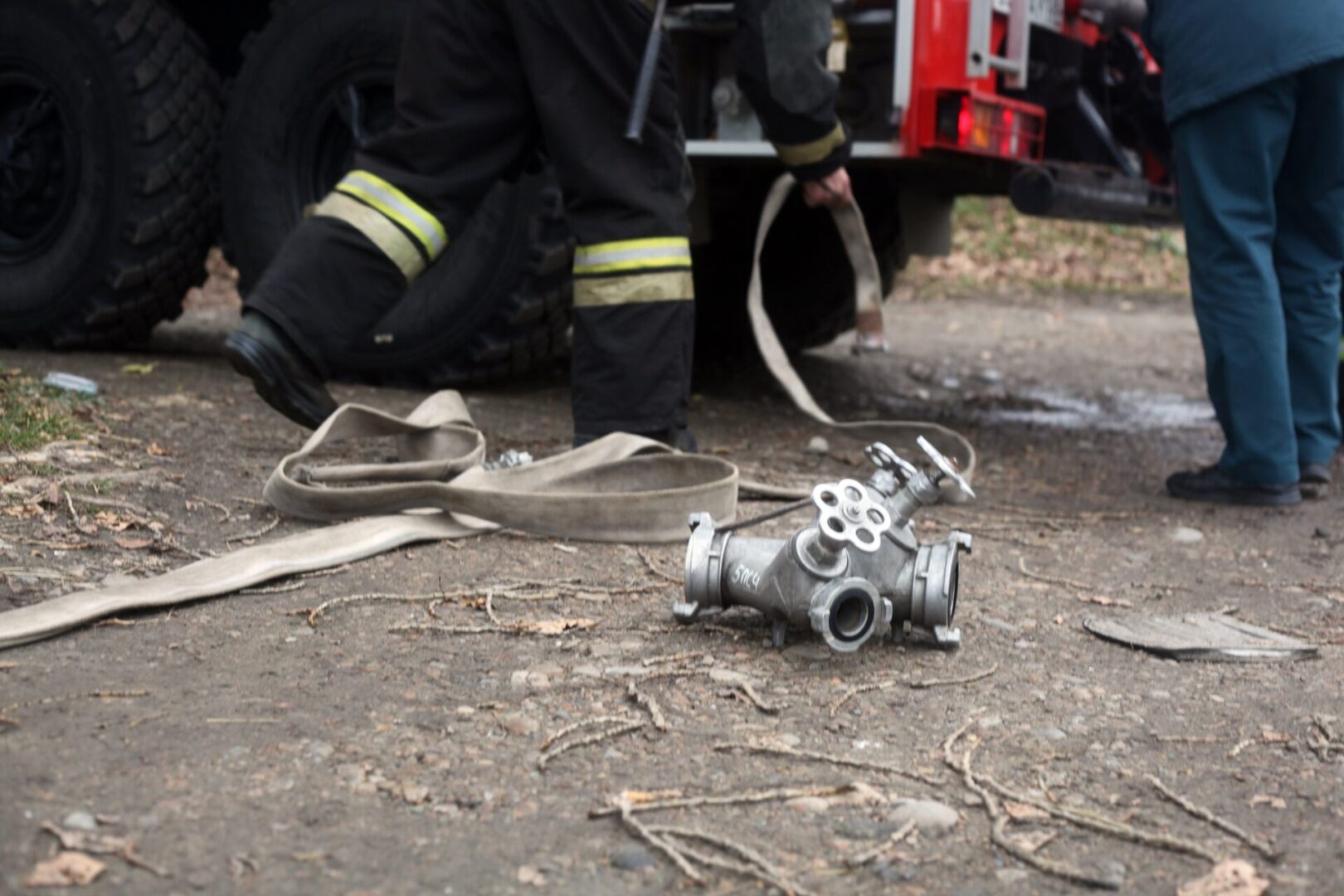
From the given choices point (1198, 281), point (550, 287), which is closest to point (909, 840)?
point (1198, 281)

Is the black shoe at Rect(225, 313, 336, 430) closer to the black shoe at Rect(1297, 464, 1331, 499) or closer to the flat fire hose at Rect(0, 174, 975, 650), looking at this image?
the flat fire hose at Rect(0, 174, 975, 650)

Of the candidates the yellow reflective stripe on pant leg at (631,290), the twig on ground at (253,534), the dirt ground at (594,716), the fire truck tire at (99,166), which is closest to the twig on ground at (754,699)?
the dirt ground at (594,716)

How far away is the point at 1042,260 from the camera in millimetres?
11422

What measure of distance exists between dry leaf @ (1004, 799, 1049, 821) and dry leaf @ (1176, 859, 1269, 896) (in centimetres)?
18

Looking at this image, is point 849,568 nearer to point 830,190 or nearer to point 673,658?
point 673,658

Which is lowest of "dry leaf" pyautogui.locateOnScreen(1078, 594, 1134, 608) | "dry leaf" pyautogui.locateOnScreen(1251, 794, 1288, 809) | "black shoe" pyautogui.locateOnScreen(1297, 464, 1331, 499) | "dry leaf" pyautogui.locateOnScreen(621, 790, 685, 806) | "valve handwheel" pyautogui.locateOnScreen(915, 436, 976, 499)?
"dry leaf" pyautogui.locateOnScreen(621, 790, 685, 806)

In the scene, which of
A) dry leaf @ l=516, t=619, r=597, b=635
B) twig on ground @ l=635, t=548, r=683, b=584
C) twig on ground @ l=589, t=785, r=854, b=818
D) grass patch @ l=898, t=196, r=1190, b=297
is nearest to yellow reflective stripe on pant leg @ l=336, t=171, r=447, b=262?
twig on ground @ l=635, t=548, r=683, b=584

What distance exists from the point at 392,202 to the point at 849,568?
1.54 metres

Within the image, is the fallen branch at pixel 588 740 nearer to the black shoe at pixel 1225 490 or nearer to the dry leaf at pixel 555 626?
the dry leaf at pixel 555 626

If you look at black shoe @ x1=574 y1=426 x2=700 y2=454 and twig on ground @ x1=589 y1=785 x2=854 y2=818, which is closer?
twig on ground @ x1=589 y1=785 x2=854 y2=818

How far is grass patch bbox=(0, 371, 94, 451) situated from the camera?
306 centimetres

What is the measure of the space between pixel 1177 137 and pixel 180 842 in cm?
296

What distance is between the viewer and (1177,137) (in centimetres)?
365

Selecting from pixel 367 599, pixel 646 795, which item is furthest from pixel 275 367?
pixel 646 795
